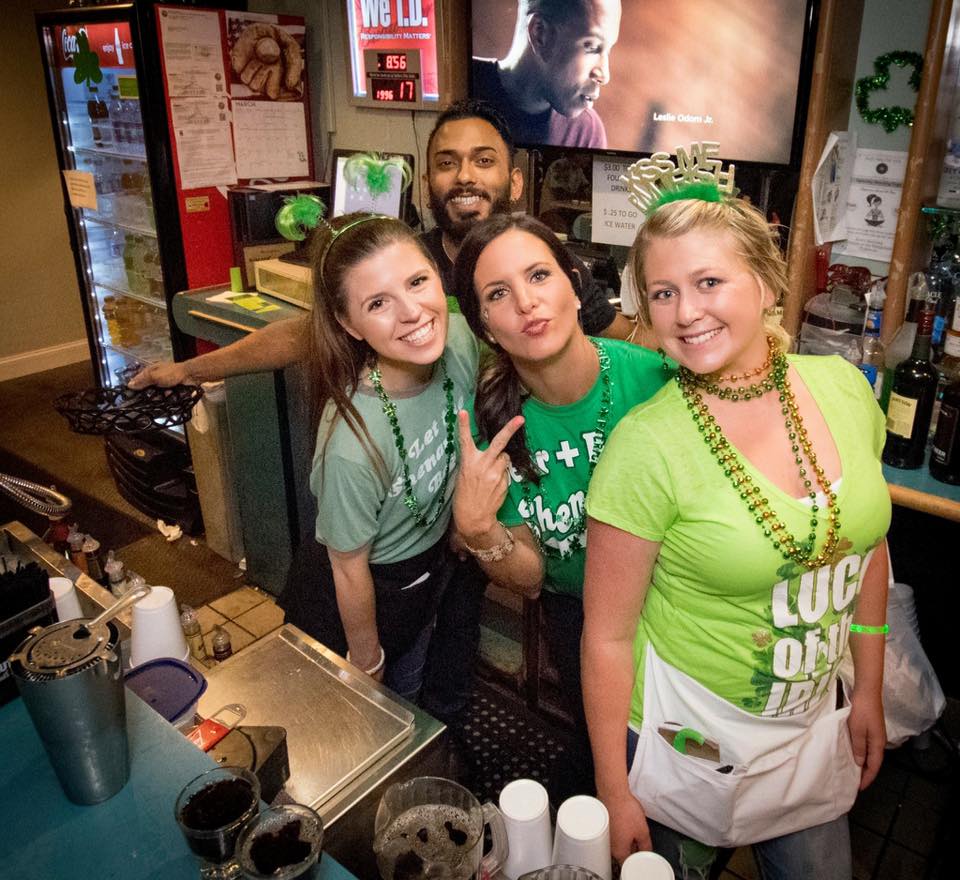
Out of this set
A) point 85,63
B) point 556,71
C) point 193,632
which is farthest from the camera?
point 85,63

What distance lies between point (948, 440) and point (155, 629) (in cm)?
186

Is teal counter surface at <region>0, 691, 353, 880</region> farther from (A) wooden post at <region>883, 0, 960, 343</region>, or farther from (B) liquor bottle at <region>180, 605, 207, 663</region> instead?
(A) wooden post at <region>883, 0, 960, 343</region>

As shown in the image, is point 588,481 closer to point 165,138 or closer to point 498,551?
point 498,551

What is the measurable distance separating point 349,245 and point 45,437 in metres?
4.19

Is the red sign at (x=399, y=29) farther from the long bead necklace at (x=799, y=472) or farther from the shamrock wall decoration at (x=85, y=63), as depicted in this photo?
the long bead necklace at (x=799, y=472)

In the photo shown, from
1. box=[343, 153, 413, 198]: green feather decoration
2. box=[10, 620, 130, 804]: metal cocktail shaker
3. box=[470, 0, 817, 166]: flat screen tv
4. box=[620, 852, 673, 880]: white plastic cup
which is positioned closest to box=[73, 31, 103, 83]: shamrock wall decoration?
box=[343, 153, 413, 198]: green feather decoration

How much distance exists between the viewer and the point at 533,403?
1.68m

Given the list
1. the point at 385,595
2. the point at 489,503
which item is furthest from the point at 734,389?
the point at 385,595

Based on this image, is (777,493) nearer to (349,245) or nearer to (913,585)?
(349,245)

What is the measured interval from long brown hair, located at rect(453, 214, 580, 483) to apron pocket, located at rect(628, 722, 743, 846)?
0.57 metres

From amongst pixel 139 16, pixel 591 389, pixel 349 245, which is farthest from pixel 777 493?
pixel 139 16

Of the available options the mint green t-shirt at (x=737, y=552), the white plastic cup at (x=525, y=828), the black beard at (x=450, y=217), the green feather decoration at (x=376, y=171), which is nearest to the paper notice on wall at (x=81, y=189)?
the green feather decoration at (x=376, y=171)

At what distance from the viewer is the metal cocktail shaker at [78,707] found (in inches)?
36.9

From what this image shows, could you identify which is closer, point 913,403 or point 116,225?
point 913,403
